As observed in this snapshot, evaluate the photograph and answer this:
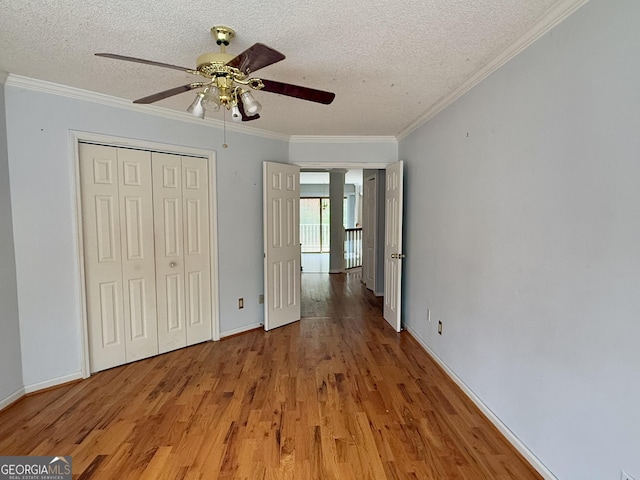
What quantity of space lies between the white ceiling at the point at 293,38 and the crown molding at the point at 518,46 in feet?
0.04

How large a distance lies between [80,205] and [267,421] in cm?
224

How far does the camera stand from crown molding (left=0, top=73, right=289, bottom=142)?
240 centimetres

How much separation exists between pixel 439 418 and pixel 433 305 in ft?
3.71

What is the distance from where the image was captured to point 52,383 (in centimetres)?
264

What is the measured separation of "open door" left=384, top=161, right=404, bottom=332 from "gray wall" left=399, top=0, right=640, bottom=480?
116 cm

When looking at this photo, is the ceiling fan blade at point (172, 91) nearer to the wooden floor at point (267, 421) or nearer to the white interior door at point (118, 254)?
the white interior door at point (118, 254)

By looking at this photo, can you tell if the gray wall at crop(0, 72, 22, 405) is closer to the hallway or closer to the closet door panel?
the closet door panel

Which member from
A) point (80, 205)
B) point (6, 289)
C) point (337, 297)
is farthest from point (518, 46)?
point (337, 297)

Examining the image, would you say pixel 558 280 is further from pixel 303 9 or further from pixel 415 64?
pixel 303 9

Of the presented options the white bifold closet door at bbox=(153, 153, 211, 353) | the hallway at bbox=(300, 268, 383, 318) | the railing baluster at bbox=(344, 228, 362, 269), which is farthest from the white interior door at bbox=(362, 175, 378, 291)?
the white bifold closet door at bbox=(153, 153, 211, 353)

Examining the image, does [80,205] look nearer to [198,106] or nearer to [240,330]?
[198,106]

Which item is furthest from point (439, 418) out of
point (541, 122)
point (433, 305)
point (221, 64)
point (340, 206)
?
point (340, 206)

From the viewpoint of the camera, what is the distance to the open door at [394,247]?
3828 millimetres
